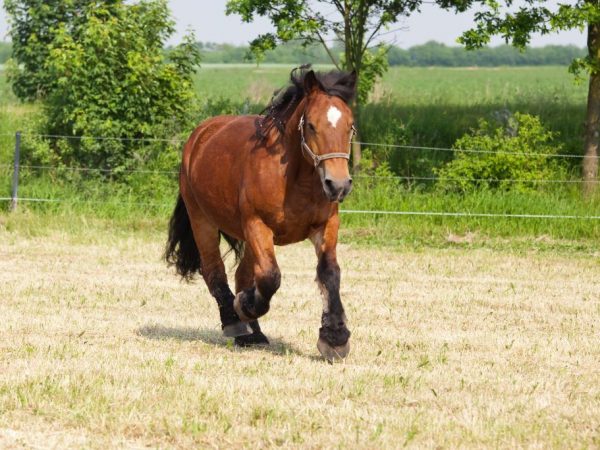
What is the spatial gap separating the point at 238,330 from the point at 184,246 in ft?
4.38

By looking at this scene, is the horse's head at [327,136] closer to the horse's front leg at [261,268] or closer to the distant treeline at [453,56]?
the horse's front leg at [261,268]

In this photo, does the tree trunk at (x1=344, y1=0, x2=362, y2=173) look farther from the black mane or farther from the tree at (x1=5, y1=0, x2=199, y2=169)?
the black mane

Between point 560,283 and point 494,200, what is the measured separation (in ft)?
16.2

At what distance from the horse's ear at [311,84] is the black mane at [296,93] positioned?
0.02 m

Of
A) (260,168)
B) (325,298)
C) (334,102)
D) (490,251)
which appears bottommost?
(490,251)

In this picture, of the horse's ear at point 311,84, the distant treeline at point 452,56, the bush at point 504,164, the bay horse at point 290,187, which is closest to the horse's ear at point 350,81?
the bay horse at point 290,187

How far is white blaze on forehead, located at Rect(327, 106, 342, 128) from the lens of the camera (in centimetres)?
773

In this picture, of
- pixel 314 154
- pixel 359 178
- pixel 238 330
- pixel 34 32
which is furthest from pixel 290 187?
pixel 34 32

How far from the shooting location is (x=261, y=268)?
8109mm

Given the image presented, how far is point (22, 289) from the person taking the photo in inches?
458

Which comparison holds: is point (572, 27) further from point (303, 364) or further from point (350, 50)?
point (303, 364)

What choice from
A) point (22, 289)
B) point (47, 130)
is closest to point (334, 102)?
point (22, 289)

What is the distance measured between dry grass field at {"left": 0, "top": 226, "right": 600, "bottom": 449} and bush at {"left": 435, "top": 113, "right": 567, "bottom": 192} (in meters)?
4.72

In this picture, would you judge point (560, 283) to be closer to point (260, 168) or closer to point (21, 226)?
point (260, 168)
